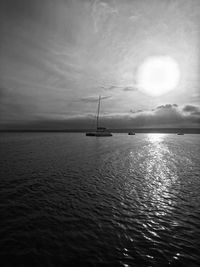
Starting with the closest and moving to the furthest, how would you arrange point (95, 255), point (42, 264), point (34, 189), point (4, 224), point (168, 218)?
point (42, 264)
point (95, 255)
point (4, 224)
point (168, 218)
point (34, 189)

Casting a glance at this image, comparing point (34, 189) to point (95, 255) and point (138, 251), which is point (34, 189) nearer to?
point (95, 255)

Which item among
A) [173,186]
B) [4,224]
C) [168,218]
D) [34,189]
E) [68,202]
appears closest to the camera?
[4,224]

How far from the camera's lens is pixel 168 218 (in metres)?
11.3

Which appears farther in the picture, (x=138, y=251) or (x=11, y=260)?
(x=138, y=251)

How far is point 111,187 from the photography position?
17766 millimetres

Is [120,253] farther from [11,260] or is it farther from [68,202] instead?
[68,202]

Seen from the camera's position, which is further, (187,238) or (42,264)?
(187,238)

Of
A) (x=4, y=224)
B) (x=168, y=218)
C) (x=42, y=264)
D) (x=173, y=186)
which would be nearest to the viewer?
(x=42, y=264)

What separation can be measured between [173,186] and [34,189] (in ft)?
59.7

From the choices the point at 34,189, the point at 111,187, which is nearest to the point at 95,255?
the point at 111,187

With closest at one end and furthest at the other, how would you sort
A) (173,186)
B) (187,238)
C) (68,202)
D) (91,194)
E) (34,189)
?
1. (187,238)
2. (68,202)
3. (91,194)
4. (34,189)
5. (173,186)

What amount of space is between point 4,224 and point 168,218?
12.9 meters

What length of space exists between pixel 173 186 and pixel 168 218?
8.42 metres

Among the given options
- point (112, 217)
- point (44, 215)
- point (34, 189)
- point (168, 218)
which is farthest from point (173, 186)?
point (34, 189)
